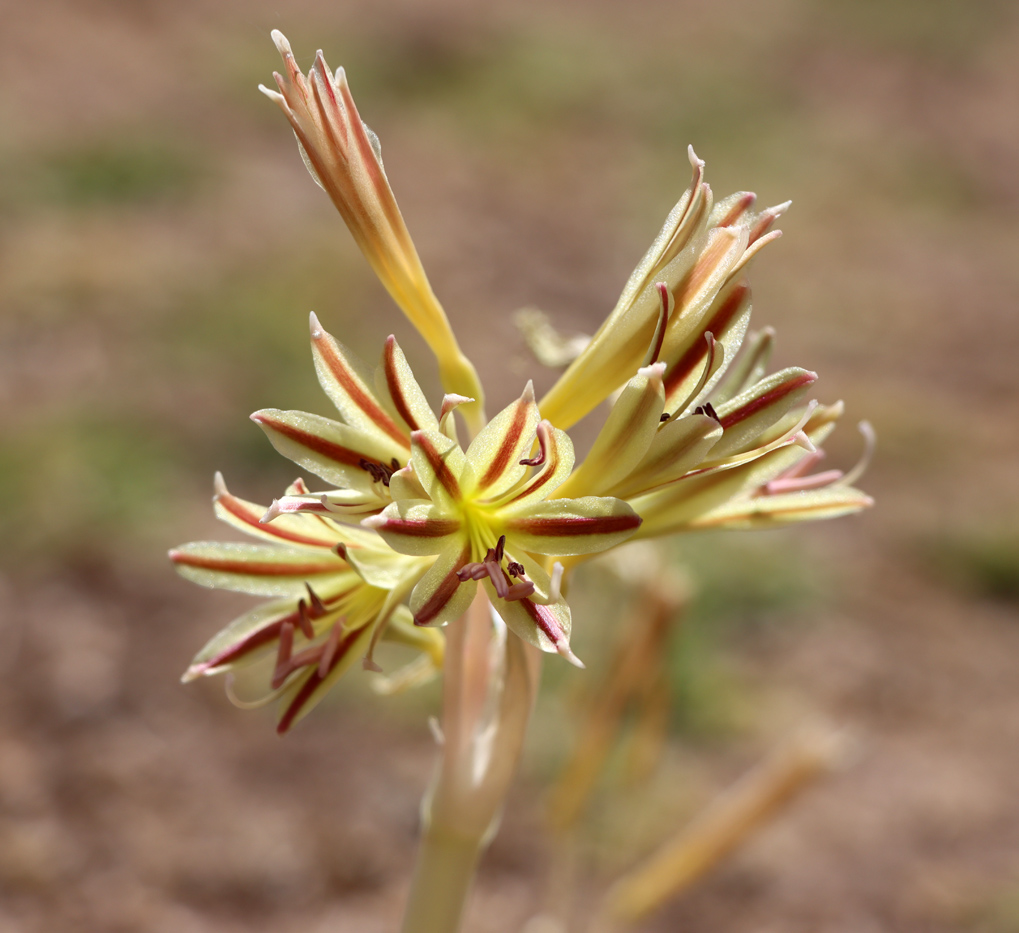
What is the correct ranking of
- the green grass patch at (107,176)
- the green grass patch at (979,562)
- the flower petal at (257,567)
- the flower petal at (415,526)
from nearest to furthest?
the flower petal at (415,526)
the flower petal at (257,567)
the green grass patch at (979,562)
the green grass patch at (107,176)

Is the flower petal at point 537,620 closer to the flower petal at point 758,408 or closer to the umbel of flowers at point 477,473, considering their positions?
the umbel of flowers at point 477,473

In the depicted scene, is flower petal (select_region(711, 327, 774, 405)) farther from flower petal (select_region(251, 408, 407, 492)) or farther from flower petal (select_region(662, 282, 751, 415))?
flower petal (select_region(251, 408, 407, 492))

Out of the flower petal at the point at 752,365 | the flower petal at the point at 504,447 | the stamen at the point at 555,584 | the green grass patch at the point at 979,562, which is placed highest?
the green grass patch at the point at 979,562

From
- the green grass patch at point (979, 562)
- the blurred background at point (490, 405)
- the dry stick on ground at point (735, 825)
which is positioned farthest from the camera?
the green grass patch at point (979, 562)

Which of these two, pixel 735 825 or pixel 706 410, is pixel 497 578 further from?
pixel 735 825

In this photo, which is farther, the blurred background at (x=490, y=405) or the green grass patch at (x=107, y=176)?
the green grass patch at (x=107, y=176)

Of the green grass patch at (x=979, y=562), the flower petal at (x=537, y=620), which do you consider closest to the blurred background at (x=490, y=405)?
the green grass patch at (x=979, y=562)

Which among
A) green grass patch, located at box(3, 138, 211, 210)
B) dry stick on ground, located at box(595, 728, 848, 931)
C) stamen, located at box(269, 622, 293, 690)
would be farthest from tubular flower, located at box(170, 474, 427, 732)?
green grass patch, located at box(3, 138, 211, 210)

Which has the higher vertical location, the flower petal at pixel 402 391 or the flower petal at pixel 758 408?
the flower petal at pixel 758 408

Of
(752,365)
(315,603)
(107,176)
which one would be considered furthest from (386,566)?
(107,176)
